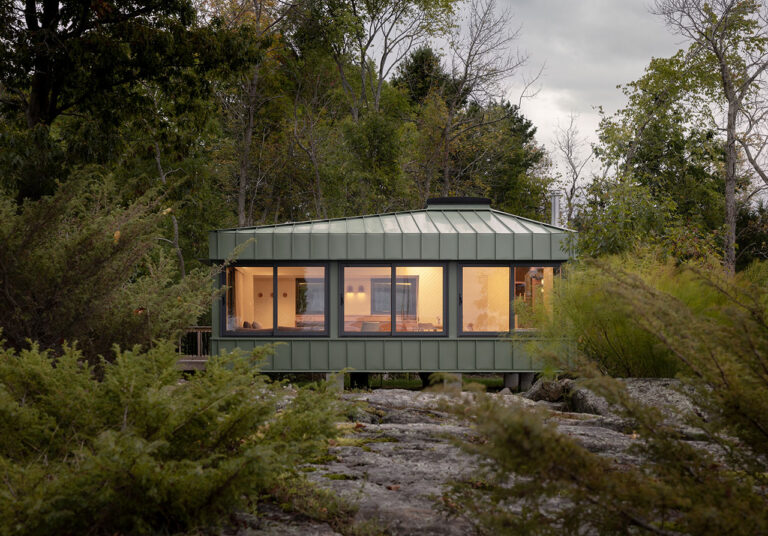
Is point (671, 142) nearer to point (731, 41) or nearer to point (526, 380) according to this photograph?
point (731, 41)

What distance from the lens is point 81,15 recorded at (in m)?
8.38

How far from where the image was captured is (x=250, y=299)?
1059 cm

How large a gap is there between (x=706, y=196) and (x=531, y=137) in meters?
9.46

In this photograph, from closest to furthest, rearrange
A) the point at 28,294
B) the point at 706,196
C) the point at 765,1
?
the point at 28,294 < the point at 765,1 < the point at 706,196

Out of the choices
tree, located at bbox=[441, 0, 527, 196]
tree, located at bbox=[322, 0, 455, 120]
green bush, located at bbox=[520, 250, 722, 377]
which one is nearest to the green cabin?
green bush, located at bbox=[520, 250, 722, 377]

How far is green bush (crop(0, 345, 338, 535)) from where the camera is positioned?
1.79 metres

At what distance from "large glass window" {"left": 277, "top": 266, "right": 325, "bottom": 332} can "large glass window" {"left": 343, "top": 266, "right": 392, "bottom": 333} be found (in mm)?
425

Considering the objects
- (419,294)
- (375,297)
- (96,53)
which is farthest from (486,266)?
(96,53)

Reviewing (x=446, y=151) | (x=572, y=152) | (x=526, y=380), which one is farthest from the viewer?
(x=572, y=152)

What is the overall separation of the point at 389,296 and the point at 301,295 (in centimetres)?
145

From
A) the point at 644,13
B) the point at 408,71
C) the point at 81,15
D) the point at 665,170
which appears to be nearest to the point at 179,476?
the point at 81,15

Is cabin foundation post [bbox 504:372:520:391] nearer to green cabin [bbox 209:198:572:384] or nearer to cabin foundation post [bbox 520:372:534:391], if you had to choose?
cabin foundation post [bbox 520:372:534:391]

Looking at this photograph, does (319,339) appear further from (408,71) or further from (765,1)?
(408,71)

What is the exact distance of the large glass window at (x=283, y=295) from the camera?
414 inches
